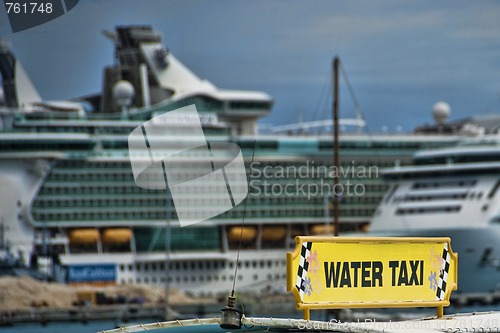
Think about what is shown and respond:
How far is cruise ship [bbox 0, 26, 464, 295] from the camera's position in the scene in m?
67.9

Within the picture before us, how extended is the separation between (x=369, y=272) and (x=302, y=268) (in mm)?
856

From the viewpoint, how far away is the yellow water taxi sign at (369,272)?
14250 millimetres

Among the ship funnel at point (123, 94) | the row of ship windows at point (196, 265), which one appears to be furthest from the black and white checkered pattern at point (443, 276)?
the ship funnel at point (123, 94)

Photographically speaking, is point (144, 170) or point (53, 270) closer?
point (53, 270)

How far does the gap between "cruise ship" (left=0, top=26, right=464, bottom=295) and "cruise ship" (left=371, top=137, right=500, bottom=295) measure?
41 centimetres

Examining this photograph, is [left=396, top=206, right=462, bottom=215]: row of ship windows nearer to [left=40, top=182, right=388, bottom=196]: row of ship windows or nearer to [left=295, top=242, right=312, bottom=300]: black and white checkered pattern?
[left=40, top=182, right=388, bottom=196]: row of ship windows

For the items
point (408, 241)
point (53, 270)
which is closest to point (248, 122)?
point (53, 270)

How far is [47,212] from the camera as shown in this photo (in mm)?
68438

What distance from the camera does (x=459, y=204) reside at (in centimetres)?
6581

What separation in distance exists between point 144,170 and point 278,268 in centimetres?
791

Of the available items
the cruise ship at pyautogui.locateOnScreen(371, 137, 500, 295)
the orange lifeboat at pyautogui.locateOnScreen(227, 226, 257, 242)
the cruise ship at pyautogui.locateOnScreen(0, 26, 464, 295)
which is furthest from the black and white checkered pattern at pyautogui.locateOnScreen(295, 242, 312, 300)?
the orange lifeboat at pyautogui.locateOnScreen(227, 226, 257, 242)

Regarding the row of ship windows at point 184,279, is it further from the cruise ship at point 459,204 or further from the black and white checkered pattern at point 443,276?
the black and white checkered pattern at point 443,276

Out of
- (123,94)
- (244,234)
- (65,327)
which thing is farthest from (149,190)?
(65,327)

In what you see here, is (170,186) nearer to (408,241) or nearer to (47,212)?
(47,212)
